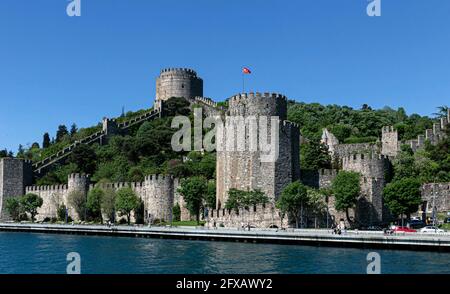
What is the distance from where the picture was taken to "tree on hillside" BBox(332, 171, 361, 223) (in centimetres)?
4925

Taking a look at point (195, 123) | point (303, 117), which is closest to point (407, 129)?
point (303, 117)

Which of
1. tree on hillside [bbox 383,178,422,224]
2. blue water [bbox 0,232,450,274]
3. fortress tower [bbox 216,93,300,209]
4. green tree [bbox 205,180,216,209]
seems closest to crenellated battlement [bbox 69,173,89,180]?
green tree [bbox 205,180,216,209]

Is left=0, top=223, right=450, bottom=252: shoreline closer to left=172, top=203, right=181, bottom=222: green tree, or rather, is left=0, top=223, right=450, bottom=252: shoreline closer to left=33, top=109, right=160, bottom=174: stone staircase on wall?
left=172, top=203, right=181, bottom=222: green tree

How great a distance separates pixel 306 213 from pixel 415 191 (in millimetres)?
7922

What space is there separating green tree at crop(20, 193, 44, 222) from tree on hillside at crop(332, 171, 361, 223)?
36.5 metres

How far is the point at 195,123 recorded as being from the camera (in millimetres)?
88750

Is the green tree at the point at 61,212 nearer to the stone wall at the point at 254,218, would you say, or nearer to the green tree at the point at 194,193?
the green tree at the point at 194,193

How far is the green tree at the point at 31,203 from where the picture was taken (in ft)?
245

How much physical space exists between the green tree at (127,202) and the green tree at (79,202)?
6091mm

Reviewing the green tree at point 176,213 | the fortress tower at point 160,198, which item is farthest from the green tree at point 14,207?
the green tree at point 176,213

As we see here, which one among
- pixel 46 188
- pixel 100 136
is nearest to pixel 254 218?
pixel 46 188

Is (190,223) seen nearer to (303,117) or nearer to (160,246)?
(160,246)

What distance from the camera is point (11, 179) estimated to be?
78688 millimetres
